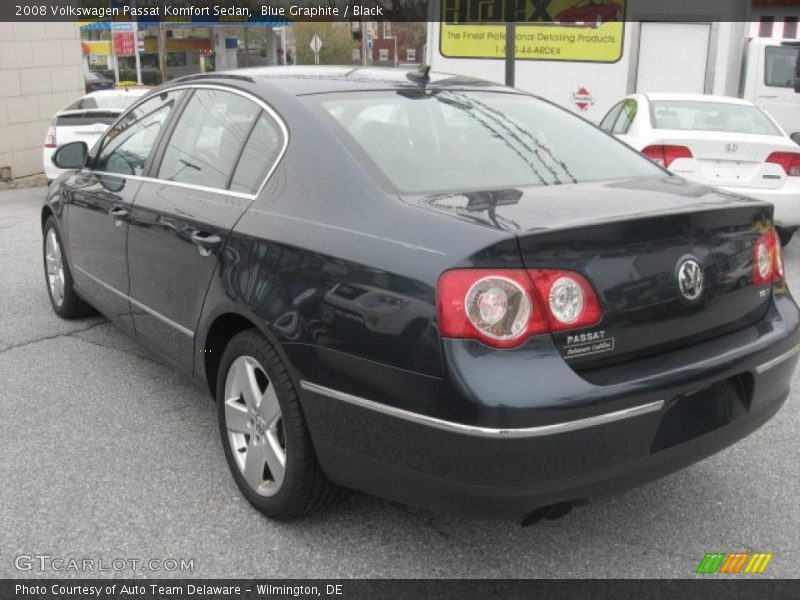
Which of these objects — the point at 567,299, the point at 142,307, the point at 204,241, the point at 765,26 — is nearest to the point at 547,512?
the point at 567,299

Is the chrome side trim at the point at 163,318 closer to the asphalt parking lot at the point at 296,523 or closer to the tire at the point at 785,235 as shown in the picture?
the asphalt parking lot at the point at 296,523

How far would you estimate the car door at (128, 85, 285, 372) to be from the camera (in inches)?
131

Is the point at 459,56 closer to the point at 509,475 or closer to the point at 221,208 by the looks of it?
the point at 221,208

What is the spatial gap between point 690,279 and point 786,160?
18.7 feet

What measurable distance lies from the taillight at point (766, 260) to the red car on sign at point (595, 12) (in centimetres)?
1012

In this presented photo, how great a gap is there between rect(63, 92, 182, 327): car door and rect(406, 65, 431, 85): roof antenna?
3.72 ft

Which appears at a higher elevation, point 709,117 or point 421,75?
point 421,75

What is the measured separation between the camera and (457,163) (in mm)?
3158

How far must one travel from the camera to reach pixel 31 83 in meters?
15.6

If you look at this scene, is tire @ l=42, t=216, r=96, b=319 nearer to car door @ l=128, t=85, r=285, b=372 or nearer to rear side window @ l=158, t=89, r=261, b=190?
car door @ l=128, t=85, r=285, b=372

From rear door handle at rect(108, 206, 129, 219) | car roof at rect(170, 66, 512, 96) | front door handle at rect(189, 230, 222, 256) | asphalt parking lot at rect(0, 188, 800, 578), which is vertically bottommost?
asphalt parking lot at rect(0, 188, 800, 578)

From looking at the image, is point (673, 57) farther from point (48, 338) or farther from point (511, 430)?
point (511, 430)

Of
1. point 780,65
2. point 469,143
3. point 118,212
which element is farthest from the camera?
point 780,65

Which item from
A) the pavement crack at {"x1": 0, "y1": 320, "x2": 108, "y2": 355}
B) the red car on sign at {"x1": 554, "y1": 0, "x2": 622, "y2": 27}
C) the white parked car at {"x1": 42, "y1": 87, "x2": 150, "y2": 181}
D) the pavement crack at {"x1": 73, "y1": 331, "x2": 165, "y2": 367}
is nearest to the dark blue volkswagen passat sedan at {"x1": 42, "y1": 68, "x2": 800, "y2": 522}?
the pavement crack at {"x1": 73, "y1": 331, "x2": 165, "y2": 367}
